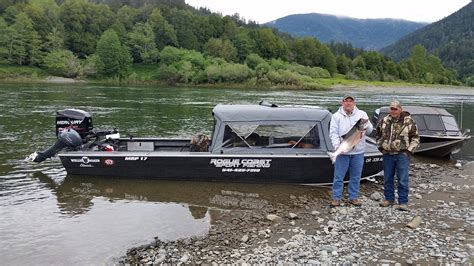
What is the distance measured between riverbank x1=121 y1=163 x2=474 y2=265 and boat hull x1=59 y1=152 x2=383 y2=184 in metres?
1.12

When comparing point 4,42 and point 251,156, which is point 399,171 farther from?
Answer: point 4,42

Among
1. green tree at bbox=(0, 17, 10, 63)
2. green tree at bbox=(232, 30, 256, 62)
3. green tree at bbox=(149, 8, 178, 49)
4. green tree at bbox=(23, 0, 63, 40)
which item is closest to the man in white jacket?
green tree at bbox=(0, 17, 10, 63)

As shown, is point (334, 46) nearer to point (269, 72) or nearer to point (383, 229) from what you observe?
point (269, 72)

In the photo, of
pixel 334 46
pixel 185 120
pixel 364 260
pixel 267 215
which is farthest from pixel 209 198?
pixel 334 46

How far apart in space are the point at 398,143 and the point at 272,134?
3835 mm

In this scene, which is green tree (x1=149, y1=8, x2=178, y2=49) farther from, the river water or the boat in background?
the river water

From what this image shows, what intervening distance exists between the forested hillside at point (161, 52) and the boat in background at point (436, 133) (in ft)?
237

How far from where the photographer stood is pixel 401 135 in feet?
28.7

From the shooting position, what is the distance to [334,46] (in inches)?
7554

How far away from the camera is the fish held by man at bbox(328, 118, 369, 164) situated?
895 cm

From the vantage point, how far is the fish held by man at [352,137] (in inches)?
352

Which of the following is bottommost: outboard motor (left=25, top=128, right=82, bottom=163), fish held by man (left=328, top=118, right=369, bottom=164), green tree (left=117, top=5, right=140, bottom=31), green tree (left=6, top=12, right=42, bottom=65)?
outboard motor (left=25, top=128, right=82, bottom=163)

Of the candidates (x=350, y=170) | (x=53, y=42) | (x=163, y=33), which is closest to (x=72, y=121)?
(x=350, y=170)

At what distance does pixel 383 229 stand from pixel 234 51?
12745 centimetres
